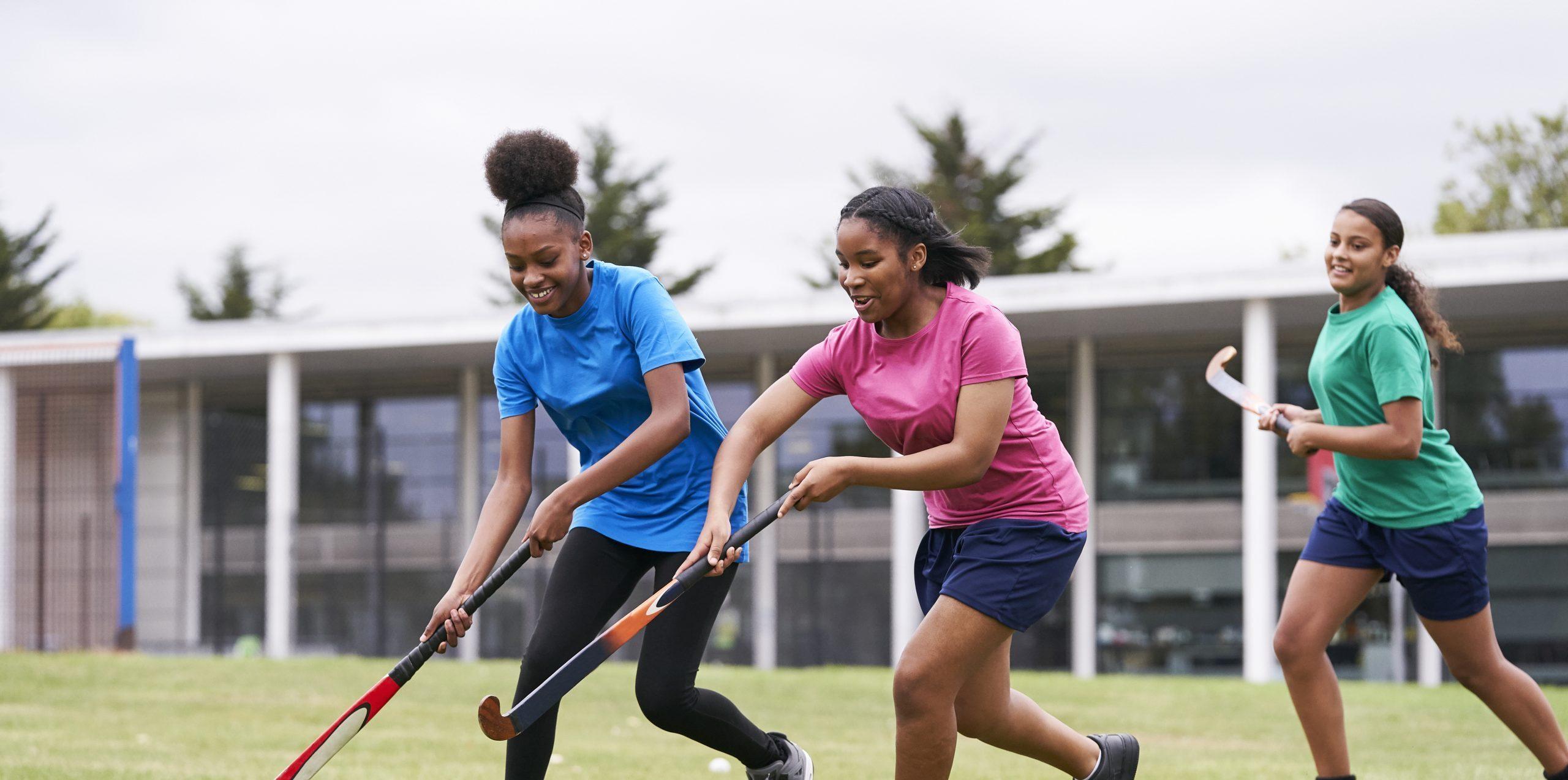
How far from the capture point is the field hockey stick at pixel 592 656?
12.9ft

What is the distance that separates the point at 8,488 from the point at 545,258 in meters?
21.3

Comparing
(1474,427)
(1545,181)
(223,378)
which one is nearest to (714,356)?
(223,378)

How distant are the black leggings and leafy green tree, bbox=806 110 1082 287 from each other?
34.6 meters

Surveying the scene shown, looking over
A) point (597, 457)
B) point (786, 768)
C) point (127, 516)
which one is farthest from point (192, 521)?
point (786, 768)

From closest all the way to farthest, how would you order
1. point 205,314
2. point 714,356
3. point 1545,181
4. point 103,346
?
1. point 103,346
2. point 714,356
3. point 1545,181
4. point 205,314

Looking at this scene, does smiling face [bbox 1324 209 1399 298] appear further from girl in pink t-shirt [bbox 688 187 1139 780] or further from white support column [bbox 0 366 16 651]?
white support column [bbox 0 366 16 651]

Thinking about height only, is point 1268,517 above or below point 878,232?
below

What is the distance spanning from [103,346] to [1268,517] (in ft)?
48.0

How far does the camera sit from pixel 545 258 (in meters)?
4.27

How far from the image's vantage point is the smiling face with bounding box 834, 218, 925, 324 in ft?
13.0

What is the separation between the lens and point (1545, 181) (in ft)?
118

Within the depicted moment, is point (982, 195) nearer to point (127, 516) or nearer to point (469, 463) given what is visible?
point (469, 463)

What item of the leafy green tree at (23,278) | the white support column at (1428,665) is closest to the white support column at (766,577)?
the white support column at (1428,665)

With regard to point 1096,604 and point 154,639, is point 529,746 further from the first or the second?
point 154,639
